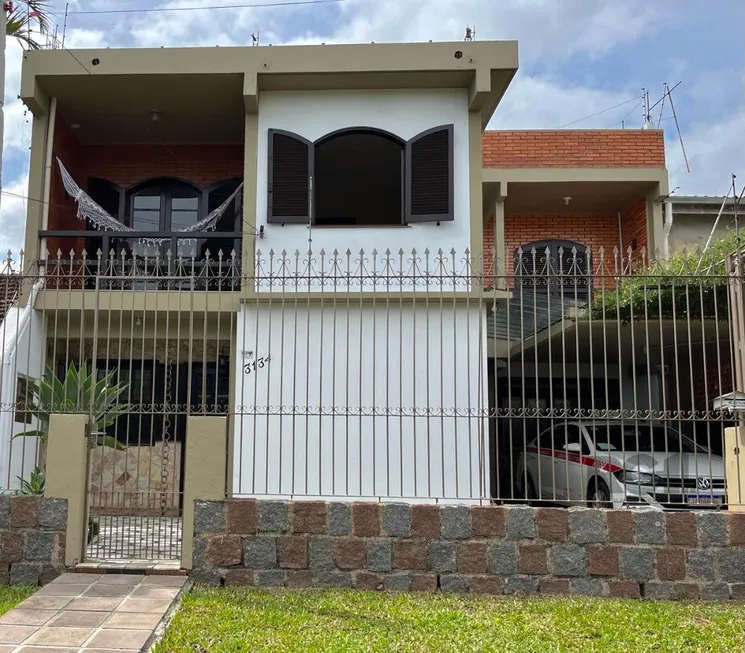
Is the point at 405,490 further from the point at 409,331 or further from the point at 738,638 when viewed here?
the point at 738,638

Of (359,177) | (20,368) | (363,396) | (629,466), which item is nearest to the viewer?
(629,466)

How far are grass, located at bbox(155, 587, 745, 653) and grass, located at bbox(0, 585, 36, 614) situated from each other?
1288 millimetres

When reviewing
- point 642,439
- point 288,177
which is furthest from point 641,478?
point 288,177

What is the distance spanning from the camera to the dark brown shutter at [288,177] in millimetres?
9477

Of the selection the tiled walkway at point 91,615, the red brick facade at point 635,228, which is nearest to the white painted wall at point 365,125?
the tiled walkway at point 91,615

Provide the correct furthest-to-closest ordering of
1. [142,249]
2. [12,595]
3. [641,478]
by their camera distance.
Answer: [142,249] → [641,478] → [12,595]

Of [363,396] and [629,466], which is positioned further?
[363,396]

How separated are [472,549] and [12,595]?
3581mm

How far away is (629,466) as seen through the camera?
7281 mm

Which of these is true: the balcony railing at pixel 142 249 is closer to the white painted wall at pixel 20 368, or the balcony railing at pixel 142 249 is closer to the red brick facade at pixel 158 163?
the white painted wall at pixel 20 368

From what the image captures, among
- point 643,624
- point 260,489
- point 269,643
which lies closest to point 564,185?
point 260,489

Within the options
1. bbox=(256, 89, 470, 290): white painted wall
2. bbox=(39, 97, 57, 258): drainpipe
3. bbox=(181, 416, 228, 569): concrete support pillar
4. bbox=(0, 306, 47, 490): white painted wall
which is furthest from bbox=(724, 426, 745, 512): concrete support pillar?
bbox=(39, 97, 57, 258): drainpipe

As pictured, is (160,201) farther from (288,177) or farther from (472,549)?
(472,549)

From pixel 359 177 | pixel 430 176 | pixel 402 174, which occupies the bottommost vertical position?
pixel 430 176
